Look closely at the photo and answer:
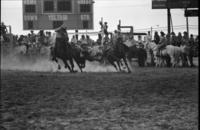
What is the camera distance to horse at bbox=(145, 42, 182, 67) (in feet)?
85.0

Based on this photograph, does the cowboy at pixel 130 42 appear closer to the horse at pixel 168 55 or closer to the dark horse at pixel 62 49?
the horse at pixel 168 55

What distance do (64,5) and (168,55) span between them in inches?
1130

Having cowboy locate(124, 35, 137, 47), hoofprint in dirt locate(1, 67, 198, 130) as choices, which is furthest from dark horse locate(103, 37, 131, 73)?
hoofprint in dirt locate(1, 67, 198, 130)

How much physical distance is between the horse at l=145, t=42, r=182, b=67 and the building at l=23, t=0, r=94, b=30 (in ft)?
85.5

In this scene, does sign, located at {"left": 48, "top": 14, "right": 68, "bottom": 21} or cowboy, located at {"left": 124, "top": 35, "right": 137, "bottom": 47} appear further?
sign, located at {"left": 48, "top": 14, "right": 68, "bottom": 21}

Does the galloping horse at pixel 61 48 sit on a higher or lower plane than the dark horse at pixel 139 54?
higher

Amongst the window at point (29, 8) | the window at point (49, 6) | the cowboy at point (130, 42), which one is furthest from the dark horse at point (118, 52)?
the window at point (29, 8)

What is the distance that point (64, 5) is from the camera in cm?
5294

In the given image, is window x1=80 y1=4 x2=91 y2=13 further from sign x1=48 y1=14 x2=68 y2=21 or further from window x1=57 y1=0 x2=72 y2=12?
sign x1=48 y1=14 x2=68 y2=21

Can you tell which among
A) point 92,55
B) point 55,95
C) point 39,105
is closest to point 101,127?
point 39,105

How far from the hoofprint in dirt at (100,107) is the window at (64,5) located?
39949 mm

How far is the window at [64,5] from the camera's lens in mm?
52469

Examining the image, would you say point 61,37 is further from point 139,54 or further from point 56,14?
point 56,14

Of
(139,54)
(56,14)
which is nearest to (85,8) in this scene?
(56,14)
